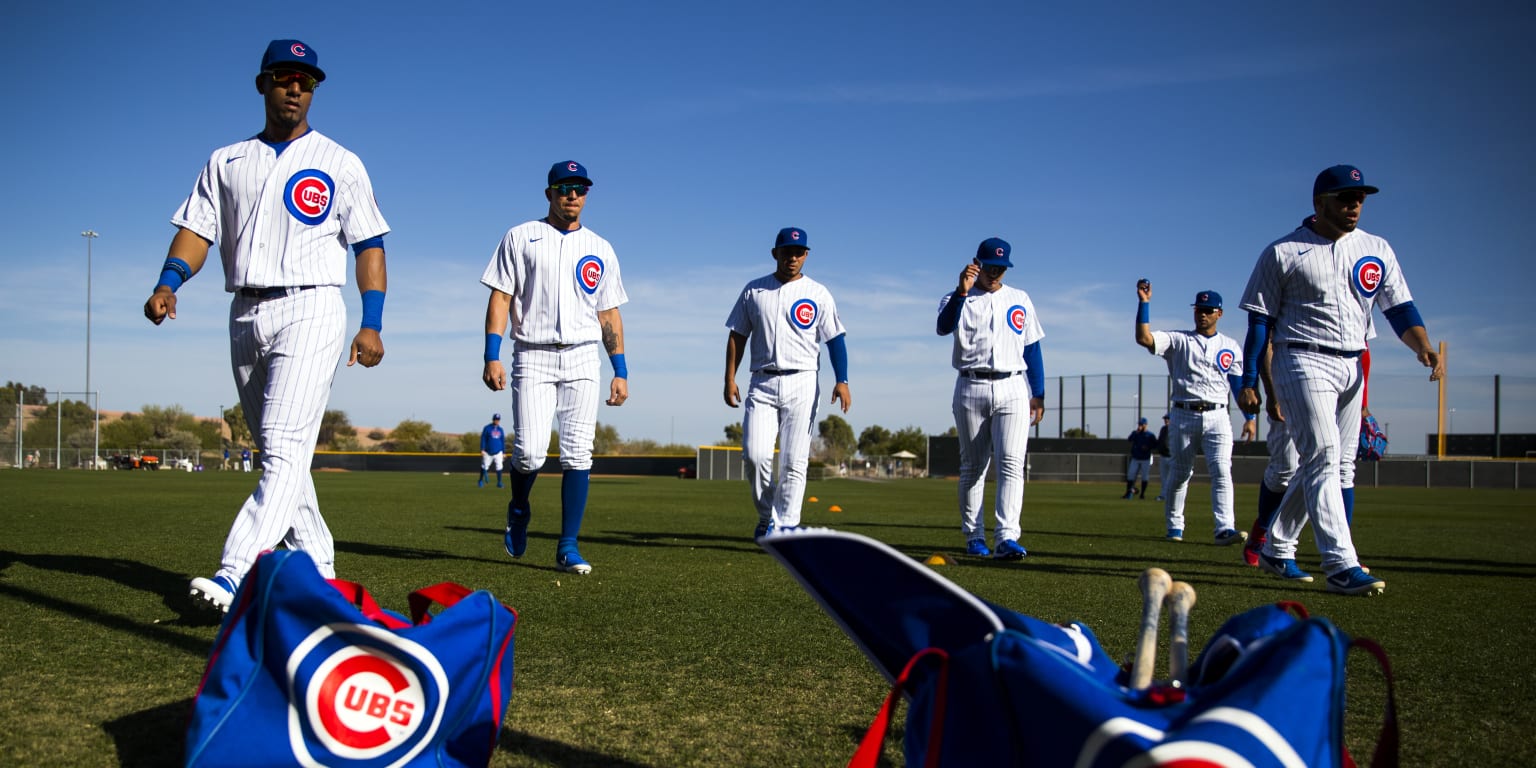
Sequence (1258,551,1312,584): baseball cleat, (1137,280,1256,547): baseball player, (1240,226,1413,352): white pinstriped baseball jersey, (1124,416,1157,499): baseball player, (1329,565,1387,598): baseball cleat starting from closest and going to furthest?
(1329,565,1387,598): baseball cleat → (1240,226,1413,352): white pinstriped baseball jersey → (1258,551,1312,584): baseball cleat → (1137,280,1256,547): baseball player → (1124,416,1157,499): baseball player

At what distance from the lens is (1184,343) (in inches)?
402

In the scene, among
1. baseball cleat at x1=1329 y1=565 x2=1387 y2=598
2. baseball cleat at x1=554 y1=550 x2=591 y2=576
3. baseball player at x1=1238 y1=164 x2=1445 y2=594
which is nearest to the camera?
baseball cleat at x1=1329 y1=565 x2=1387 y2=598

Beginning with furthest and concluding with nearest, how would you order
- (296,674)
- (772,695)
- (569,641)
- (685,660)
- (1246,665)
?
1. (569,641)
2. (685,660)
3. (772,695)
4. (296,674)
5. (1246,665)

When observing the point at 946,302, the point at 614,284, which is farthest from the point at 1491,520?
the point at 614,284

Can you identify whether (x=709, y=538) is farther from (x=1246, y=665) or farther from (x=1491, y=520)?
(x=1491, y=520)

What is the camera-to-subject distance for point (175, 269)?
404 centimetres

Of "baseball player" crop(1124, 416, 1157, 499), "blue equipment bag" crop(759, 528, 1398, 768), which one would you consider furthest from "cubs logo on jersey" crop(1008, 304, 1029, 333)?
"baseball player" crop(1124, 416, 1157, 499)

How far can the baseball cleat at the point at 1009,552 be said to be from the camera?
7156 mm

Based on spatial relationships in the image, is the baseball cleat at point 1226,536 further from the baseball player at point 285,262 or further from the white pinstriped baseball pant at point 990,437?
the baseball player at point 285,262

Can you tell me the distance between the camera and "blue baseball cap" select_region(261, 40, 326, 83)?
13.1 feet

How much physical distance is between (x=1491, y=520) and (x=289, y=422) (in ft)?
50.1

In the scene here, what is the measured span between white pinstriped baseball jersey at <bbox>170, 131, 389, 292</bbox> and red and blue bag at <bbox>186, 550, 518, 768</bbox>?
222cm

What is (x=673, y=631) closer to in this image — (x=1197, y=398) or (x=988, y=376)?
(x=988, y=376)

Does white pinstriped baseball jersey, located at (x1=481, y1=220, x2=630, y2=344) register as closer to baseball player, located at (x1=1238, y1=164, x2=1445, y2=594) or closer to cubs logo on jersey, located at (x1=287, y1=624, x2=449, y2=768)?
baseball player, located at (x1=1238, y1=164, x2=1445, y2=594)
